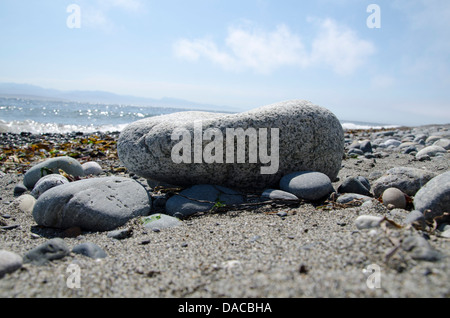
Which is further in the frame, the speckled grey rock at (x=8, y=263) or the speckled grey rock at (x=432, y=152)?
the speckled grey rock at (x=432, y=152)

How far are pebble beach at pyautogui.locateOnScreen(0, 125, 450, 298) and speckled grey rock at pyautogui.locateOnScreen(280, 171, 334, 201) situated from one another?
8 cm

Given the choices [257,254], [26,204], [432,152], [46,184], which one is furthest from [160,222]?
[432,152]

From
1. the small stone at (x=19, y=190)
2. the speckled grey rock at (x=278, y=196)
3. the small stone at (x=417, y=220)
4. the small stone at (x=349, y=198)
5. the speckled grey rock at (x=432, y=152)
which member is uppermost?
the speckled grey rock at (x=432, y=152)

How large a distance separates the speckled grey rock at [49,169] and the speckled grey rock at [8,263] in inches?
121

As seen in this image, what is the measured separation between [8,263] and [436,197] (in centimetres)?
315

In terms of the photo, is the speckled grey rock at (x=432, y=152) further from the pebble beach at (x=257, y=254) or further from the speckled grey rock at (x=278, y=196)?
the speckled grey rock at (x=278, y=196)

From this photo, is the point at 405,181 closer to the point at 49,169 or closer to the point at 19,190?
the point at 49,169

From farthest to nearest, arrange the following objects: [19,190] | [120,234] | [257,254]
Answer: [19,190] < [120,234] < [257,254]

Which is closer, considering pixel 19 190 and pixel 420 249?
pixel 420 249

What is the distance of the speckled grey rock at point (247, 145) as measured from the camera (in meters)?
3.77

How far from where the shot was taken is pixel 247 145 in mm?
3754

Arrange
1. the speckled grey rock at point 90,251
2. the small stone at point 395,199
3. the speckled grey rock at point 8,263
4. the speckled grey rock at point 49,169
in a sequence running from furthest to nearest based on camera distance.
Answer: the speckled grey rock at point 49,169 < the small stone at point 395,199 < the speckled grey rock at point 90,251 < the speckled grey rock at point 8,263

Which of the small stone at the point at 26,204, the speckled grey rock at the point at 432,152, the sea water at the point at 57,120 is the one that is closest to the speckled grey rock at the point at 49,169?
the small stone at the point at 26,204
